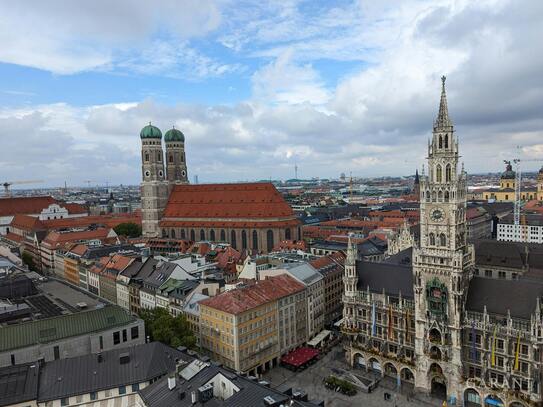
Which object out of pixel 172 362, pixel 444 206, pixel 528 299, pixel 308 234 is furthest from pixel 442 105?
pixel 308 234

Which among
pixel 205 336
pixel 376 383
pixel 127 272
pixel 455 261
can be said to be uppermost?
pixel 455 261

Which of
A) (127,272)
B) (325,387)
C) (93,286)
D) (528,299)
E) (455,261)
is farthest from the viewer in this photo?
(93,286)

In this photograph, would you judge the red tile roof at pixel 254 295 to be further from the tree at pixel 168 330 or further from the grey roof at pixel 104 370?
the grey roof at pixel 104 370

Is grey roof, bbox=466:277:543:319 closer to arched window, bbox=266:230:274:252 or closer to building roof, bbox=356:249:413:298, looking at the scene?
building roof, bbox=356:249:413:298

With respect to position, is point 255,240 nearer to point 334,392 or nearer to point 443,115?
point 334,392

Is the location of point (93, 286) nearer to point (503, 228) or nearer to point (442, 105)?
point (442, 105)

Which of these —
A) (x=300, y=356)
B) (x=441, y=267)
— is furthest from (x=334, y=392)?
(x=441, y=267)
